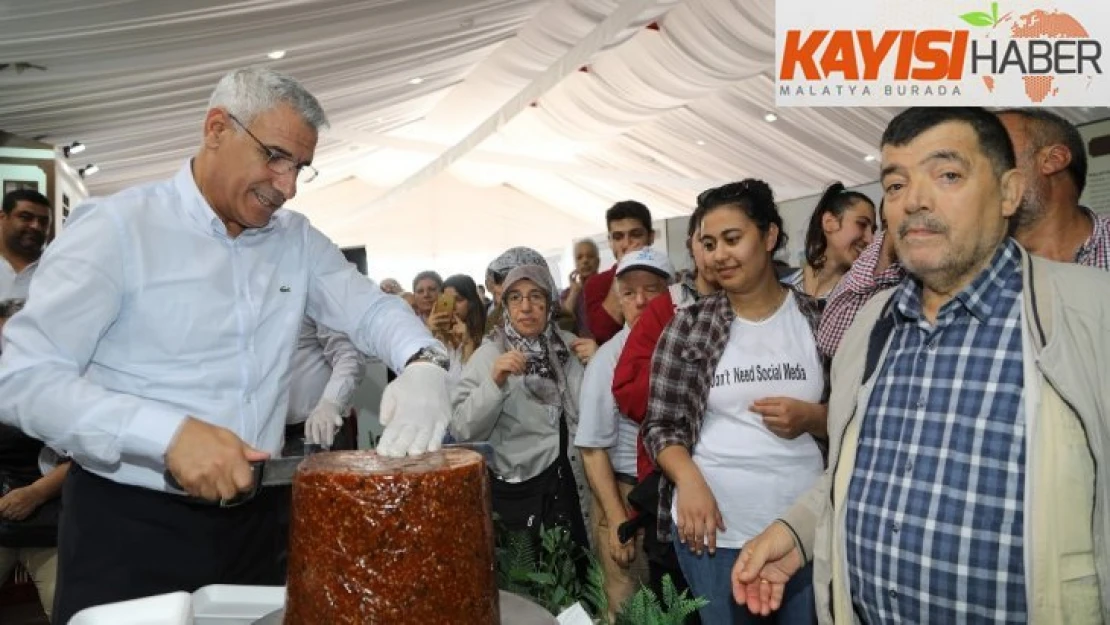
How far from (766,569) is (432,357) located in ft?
2.61

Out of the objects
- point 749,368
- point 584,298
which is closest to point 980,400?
point 749,368

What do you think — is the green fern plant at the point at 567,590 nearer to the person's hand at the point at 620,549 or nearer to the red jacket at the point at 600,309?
the person's hand at the point at 620,549

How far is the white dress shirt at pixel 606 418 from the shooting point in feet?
10.3

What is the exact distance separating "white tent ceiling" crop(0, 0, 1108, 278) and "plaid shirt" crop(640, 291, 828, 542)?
416 centimetres

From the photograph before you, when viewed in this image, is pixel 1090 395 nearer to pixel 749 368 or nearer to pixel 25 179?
pixel 749 368

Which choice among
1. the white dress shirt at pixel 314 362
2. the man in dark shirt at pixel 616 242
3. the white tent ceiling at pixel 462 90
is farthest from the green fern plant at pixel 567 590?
the white tent ceiling at pixel 462 90

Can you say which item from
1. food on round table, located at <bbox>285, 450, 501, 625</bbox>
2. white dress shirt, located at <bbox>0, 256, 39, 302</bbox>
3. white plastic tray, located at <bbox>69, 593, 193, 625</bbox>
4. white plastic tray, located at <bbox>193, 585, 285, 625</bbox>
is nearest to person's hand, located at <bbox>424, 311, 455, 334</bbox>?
white dress shirt, located at <bbox>0, 256, 39, 302</bbox>

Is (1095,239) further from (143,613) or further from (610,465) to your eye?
(143,613)

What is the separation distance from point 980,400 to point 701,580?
108 cm

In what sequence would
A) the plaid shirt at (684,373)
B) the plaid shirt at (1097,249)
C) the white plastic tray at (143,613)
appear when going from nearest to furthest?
the white plastic tray at (143,613), the plaid shirt at (1097,249), the plaid shirt at (684,373)

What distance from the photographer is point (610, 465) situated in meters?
3.14

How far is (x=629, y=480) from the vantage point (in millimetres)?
3205

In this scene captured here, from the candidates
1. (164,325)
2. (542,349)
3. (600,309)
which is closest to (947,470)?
(164,325)

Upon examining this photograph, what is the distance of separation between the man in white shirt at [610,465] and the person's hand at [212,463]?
70.7 inches
